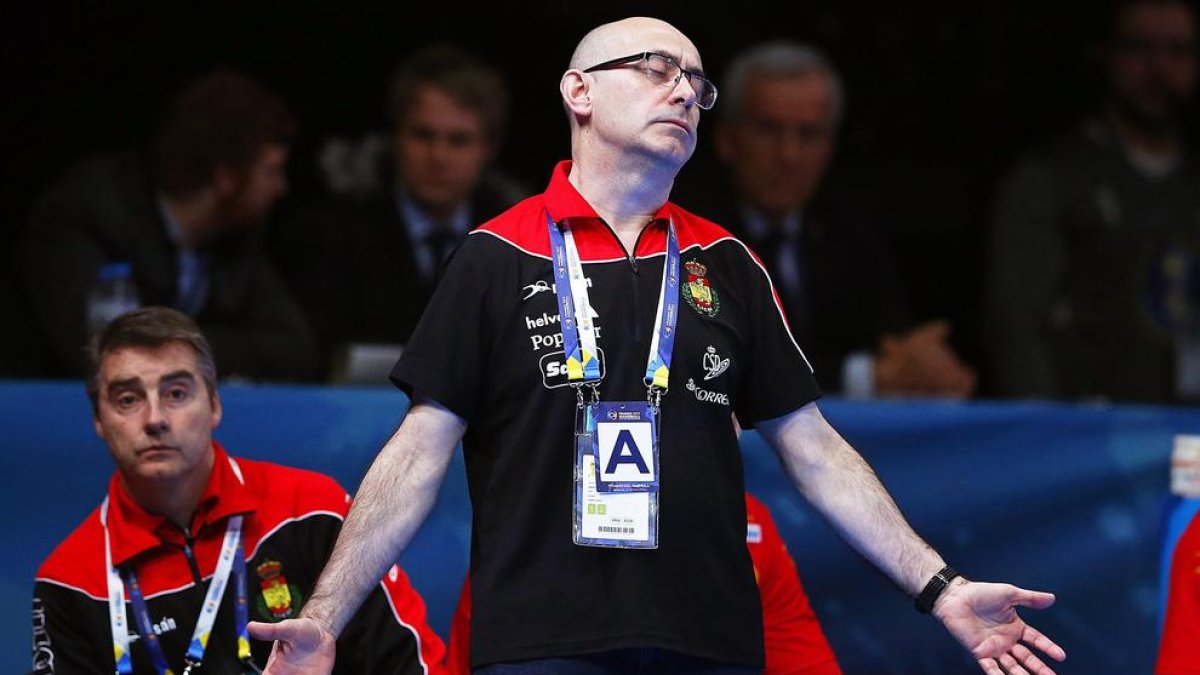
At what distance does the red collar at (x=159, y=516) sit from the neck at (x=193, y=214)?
5.60 ft

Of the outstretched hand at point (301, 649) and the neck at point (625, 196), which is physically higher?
the neck at point (625, 196)

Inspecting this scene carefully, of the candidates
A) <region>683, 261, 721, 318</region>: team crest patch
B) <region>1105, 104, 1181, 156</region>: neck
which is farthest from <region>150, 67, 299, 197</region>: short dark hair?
<region>1105, 104, 1181, 156</region>: neck

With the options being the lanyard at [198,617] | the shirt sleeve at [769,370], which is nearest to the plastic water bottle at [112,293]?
the lanyard at [198,617]

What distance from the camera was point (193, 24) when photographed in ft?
20.1

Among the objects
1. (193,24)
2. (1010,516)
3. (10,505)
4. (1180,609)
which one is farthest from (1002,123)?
(10,505)

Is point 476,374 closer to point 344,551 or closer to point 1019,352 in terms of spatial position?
point 344,551

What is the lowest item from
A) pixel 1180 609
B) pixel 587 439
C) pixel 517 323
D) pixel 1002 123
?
pixel 1180 609

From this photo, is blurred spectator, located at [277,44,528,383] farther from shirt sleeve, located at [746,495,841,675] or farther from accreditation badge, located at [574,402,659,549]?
accreditation badge, located at [574,402,659,549]

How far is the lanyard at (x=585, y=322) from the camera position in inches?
114

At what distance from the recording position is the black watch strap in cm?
304

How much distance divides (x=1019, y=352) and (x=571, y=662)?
3.39 meters

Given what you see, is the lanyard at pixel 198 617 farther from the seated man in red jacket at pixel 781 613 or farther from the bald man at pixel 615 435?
the bald man at pixel 615 435

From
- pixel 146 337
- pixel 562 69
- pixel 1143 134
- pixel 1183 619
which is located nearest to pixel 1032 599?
pixel 1183 619

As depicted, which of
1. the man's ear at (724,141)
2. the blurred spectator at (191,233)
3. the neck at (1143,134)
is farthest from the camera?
the neck at (1143,134)
